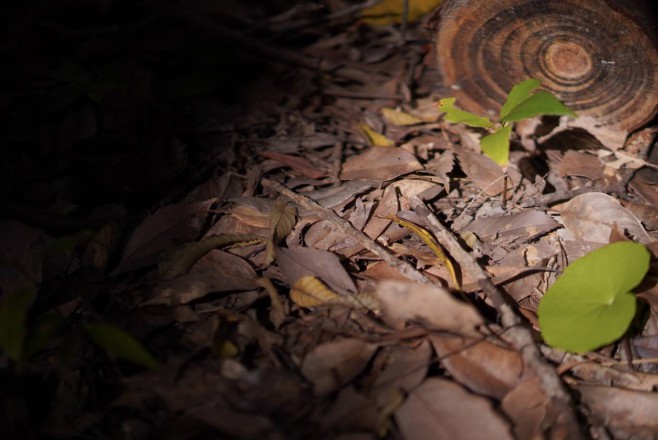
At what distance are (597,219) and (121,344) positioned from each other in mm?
1502

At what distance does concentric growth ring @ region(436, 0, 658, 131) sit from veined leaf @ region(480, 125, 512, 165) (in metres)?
0.61

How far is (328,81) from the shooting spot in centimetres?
246

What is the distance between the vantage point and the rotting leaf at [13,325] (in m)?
1.10

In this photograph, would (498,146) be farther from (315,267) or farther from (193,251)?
(193,251)

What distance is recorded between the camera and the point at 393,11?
2.63 meters

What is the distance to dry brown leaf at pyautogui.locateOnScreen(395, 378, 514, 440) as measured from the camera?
106cm

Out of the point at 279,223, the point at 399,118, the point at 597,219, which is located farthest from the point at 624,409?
the point at 399,118

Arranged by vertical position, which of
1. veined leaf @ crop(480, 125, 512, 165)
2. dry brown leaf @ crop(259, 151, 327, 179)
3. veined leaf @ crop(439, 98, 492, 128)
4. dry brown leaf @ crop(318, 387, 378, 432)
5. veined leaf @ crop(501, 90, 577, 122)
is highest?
veined leaf @ crop(501, 90, 577, 122)

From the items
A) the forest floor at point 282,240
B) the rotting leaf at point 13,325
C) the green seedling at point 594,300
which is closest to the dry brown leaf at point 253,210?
the forest floor at point 282,240

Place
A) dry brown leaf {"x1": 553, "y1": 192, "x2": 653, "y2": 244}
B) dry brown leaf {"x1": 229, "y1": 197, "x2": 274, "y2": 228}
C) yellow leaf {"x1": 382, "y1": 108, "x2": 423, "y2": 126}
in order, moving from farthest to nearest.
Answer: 1. yellow leaf {"x1": 382, "y1": 108, "x2": 423, "y2": 126}
2. dry brown leaf {"x1": 229, "y1": 197, "x2": 274, "y2": 228}
3. dry brown leaf {"x1": 553, "y1": 192, "x2": 653, "y2": 244}

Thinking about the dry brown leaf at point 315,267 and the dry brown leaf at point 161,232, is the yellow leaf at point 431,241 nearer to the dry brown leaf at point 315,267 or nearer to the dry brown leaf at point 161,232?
the dry brown leaf at point 315,267

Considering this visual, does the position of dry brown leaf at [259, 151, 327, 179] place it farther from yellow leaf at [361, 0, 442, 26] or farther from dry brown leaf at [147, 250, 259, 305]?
yellow leaf at [361, 0, 442, 26]

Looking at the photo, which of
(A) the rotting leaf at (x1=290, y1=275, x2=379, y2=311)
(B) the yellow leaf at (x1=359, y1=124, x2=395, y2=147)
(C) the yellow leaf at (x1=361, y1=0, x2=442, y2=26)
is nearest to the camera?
(A) the rotting leaf at (x1=290, y1=275, x2=379, y2=311)

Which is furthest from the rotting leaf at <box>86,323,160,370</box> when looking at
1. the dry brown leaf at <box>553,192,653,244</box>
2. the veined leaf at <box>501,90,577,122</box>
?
the dry brown leaf at <box>553,192,653,244</box>
